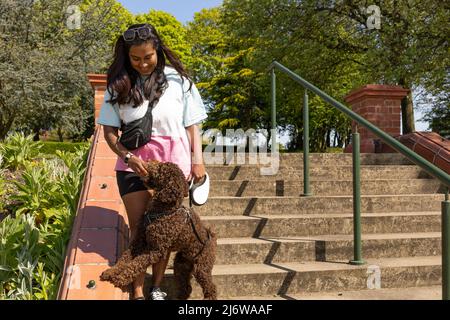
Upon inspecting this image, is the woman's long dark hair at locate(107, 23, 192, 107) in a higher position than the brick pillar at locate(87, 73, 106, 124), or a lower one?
lower

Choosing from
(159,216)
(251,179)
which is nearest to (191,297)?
(159,216)

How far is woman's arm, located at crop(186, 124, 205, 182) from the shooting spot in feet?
8.32

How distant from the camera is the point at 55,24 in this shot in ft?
53.3

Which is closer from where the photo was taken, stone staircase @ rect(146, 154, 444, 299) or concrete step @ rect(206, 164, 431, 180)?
stone staircase @ rect(146, 154, 444, 299)

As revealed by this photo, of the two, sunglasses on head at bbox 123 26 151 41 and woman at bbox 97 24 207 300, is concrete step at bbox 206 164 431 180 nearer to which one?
woman at bbox 97 24 207 300

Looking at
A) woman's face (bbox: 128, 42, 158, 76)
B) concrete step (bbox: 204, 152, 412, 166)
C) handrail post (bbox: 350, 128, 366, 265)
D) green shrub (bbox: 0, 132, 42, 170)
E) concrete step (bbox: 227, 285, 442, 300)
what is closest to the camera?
woman's face (bbox: 128, 42, 158, 76)

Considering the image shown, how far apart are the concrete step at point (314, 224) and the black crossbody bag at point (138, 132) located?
1295mm

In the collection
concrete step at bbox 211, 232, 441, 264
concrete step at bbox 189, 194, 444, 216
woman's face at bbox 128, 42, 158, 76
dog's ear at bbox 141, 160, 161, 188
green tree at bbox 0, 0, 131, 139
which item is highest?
green tree at bbox 0, 0, 131, 139

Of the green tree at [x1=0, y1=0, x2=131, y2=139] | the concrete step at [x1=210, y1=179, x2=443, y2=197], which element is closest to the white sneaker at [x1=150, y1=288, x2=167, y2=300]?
the concrete step at [x1=210, y1=179, x2=443, y2=197]

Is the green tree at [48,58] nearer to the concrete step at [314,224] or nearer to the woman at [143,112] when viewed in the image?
the concrete step at [314,224]

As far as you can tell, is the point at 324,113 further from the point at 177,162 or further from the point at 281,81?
the point at 177,162

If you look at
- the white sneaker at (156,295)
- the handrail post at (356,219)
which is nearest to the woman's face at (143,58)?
the white sneaker at (156,295)

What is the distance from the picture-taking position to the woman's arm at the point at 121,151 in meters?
2.27

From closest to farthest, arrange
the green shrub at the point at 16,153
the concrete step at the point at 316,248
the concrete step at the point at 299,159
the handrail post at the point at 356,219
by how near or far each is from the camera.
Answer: the handrail post at the point at 356,219
the concrete step at the point at 316,248
the concrete step at the point at 299,159
the green shrub at the point at 16,153
